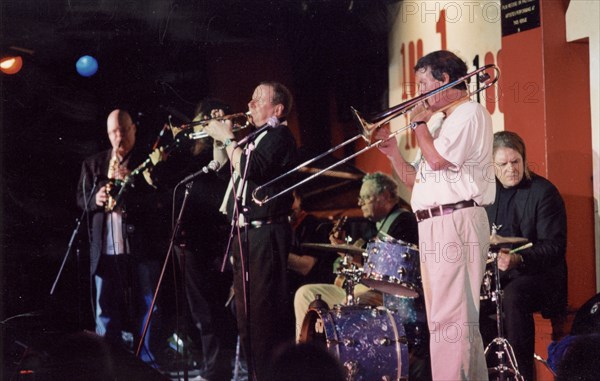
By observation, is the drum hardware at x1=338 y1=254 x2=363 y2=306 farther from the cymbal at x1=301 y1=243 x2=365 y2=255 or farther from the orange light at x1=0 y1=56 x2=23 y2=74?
the orange light at x1=0 y1=56 x2=23 y2=74

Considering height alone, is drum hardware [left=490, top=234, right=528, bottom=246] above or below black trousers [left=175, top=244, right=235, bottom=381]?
above

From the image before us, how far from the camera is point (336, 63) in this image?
7.29 metres

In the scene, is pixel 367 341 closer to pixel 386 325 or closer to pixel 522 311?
pixel 386 325

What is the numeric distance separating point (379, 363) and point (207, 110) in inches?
86.1

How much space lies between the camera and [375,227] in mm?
5898

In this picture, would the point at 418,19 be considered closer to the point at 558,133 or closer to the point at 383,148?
the point at 558,133

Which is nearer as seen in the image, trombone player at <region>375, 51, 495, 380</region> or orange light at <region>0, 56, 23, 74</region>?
trombone player at <region>375, 51, 495, 380</region>

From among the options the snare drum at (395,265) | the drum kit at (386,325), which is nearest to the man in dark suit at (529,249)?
the drum kit at (386,325)

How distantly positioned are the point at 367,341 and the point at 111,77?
3.42 m

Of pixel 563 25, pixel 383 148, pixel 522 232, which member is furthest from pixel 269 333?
pixel 563 25

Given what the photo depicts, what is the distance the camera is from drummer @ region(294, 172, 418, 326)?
5.46 meters

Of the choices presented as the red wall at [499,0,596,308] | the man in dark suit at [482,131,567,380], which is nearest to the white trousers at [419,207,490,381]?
the man in dark suit at [482,131,567,380]

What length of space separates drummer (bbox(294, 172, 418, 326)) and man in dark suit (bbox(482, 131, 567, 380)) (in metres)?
0.58

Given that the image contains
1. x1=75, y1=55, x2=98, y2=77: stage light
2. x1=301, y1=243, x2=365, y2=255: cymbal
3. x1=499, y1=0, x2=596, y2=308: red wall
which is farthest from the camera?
x1=75, y1=55, x2=98, y2=77: stage light
